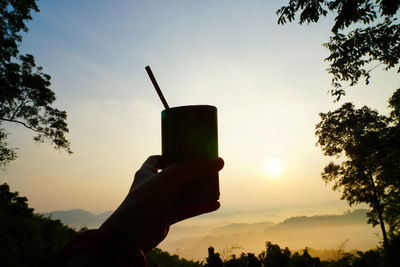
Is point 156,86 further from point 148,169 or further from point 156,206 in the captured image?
point 156,206

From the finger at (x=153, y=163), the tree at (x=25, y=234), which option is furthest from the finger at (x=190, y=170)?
the tree at (x=25, y=234)

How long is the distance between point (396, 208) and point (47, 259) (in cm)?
2573

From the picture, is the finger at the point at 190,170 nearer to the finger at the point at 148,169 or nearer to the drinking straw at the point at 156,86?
the finger at the point at 148,169

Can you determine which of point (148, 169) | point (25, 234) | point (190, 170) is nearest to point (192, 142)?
point (190, 170)

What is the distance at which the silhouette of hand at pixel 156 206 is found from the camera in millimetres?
1267

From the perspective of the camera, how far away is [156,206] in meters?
1.39

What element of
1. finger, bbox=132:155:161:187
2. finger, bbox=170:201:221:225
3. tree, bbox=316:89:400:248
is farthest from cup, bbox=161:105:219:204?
tree, bbox=316:89:400:248

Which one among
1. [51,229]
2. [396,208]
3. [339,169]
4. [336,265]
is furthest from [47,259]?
[396,208]

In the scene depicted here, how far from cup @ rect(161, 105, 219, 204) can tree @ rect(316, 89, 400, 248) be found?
2248cm

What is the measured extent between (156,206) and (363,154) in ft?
81.6

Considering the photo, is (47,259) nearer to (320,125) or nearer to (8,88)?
(8,88)

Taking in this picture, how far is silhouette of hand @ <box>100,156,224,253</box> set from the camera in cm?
127

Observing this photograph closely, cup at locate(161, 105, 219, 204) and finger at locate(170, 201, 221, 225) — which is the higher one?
cup at locate(161, 105, 219, 204)

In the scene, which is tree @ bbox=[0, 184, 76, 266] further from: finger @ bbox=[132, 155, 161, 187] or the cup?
the cup
